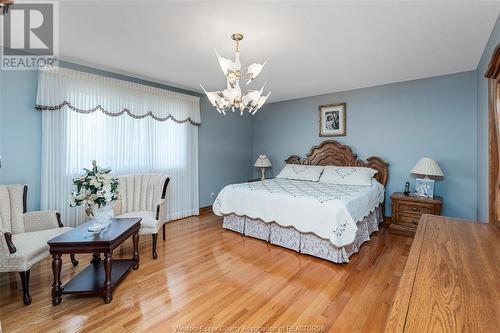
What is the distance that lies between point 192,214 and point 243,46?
3.24 m

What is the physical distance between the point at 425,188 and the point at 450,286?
332 cm

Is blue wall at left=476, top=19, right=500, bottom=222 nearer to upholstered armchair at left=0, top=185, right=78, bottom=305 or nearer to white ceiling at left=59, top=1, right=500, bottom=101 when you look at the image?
white ceiling at left=59, top=1, right=500, bottom=101

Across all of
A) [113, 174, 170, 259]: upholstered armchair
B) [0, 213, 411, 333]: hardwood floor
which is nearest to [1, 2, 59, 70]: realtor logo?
[113, 174, 170, 259]: upholstered armchair

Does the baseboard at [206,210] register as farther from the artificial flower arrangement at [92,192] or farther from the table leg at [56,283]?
the table leg at [56,283]

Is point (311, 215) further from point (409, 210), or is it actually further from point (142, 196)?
point (142, 196)

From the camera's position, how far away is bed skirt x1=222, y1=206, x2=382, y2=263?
2676mm

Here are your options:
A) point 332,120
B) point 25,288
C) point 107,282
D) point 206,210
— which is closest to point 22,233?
point 25,288

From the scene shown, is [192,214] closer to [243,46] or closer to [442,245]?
[243,46]

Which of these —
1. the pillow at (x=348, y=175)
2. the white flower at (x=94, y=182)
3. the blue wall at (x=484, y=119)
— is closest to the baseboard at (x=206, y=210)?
the pillow at (x=348, y=175)

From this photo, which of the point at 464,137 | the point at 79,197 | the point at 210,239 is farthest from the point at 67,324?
the point at 464,137

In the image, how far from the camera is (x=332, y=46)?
8.40ft

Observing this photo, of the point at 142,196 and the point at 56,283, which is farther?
the point at 142,196

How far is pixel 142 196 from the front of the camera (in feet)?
10.8

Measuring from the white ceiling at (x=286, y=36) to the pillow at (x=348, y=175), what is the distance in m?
1.55
